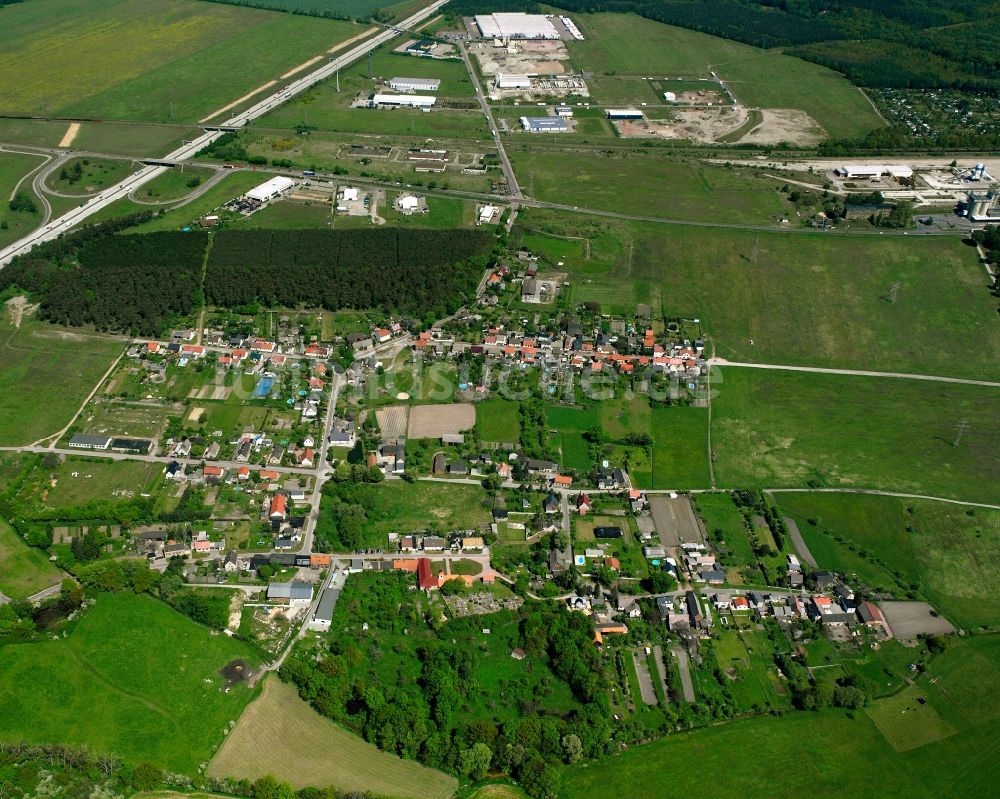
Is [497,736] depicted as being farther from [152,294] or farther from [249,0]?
[249,0]

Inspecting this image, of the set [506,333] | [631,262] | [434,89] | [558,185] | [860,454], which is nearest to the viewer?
[860,454]

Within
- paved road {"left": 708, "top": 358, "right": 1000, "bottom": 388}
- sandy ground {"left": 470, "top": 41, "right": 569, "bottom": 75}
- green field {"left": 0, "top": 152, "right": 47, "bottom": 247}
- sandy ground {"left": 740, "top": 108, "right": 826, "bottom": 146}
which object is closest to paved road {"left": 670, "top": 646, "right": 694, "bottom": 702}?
paved road {"left": 708, "top": 358, "right": 1000, "bottom": 388}

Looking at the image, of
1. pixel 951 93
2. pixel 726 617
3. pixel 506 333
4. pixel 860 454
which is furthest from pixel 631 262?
pixel 951 93

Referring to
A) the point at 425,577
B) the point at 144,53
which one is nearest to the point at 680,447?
the point at 425,577

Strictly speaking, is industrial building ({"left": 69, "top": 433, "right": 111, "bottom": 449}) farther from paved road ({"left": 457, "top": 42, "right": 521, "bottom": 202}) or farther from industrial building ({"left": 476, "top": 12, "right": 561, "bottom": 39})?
industrial building ({"left": 476, "top": 12, "right": 561, "bottom": 39})

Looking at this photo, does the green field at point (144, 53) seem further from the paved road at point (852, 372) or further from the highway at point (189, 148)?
the paved road at point (852, 372)

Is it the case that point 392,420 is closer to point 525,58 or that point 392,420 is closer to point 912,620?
point 912,620
